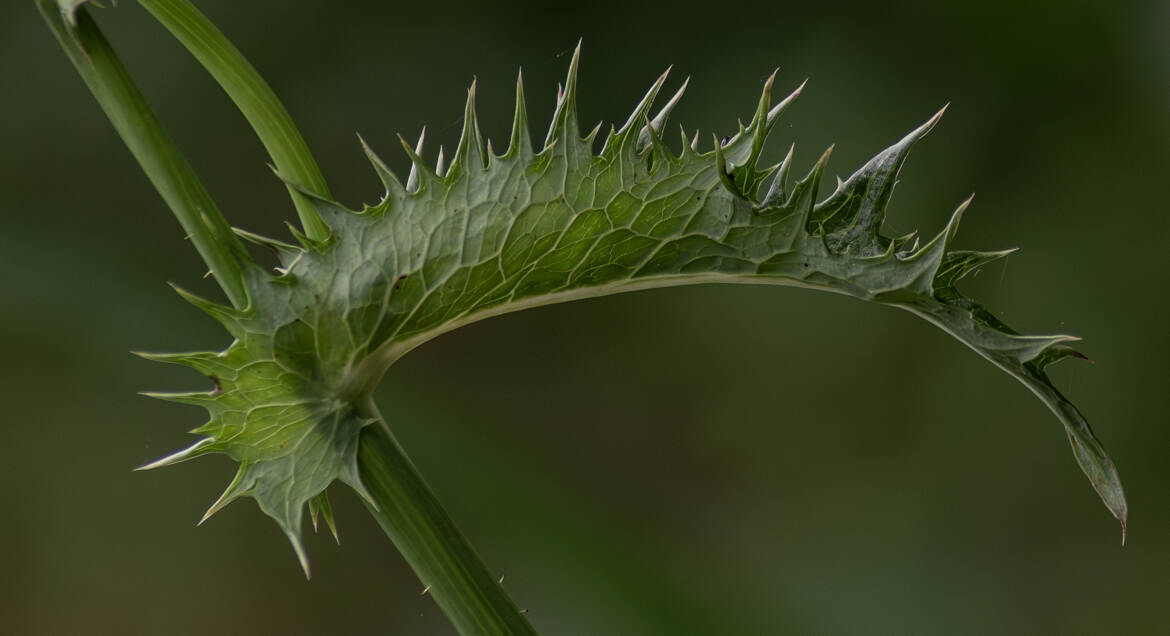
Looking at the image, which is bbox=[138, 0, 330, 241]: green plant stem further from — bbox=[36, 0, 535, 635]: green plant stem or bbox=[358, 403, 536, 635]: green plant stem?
bbox=[358, 403, 536, 635]: green plant stem

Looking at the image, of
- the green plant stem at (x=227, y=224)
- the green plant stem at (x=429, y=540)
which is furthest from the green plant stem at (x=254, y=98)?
the green plant stem at (x=429, y=540)

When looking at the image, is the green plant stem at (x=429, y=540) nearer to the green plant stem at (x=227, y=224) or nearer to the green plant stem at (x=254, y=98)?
the green plant stem at (x=227, y=224)

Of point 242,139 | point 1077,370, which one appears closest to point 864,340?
point 1077,370

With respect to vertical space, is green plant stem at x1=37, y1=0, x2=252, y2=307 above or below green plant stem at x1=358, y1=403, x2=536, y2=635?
above

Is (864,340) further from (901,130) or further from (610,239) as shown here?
(610,239)

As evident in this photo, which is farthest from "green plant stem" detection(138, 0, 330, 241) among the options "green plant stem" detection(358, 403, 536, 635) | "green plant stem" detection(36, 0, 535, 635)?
"green plant stem" detection(358, 403, 536, 635)

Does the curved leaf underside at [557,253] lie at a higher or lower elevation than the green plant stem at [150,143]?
lower
